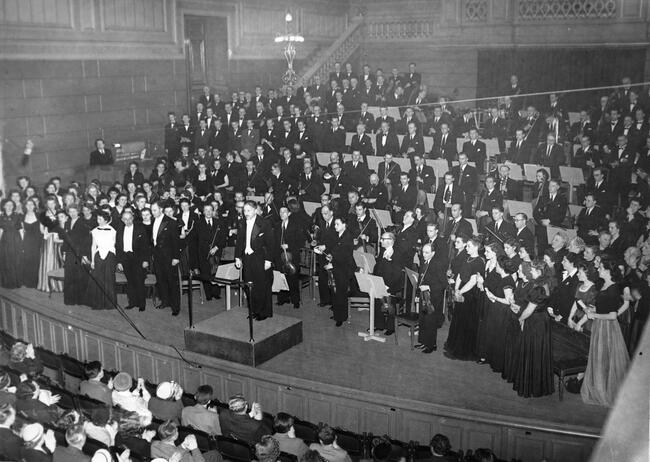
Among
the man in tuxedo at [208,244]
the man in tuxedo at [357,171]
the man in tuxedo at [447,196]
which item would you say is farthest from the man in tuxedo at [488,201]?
the man in tuxedo at [208,244]

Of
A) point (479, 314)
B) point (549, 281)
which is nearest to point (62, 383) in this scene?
point (479, 314)

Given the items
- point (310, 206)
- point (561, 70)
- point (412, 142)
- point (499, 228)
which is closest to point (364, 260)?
point (499, 228)

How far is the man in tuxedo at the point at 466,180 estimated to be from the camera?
33.5 feet

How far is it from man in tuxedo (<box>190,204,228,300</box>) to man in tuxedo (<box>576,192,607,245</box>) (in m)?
4.69

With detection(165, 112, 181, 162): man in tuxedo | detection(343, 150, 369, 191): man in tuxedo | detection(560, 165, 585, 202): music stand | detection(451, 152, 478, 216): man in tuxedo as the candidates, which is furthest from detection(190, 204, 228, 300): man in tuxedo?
detection(560, 165, 585, 202): music stand

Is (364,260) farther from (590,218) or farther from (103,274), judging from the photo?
(103,274)

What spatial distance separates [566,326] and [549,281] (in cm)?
47

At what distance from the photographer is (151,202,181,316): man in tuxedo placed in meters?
8.94

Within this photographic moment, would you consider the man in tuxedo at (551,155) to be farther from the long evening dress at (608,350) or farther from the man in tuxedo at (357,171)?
the long evening dress at (608,350)

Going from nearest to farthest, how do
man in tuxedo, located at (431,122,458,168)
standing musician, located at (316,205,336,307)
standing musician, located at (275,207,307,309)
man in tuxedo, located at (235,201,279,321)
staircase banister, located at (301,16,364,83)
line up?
man in tuxedo, located at (235,201,279,321)
standing musician, located at (316,205,336,307)
standing musician, located at (275,207,307,309)
man in tuxedo, located at (431,122,458,168)
staircase banister, located at (301,16,364,83)

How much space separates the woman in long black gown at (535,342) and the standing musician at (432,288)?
Answer: 1180mm

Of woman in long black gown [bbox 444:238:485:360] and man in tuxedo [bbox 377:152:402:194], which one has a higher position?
man in tuxedo [bbox 377:152:402:194]

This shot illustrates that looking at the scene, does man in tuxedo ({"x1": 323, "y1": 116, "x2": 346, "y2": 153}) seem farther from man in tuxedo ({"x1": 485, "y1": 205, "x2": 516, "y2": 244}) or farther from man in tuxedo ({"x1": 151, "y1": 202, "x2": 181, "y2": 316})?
man in tuxedo ({"x1": 485, "y1": 205, "x2": 516, "y2": 244})

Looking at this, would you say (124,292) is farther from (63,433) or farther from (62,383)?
(63,433)
